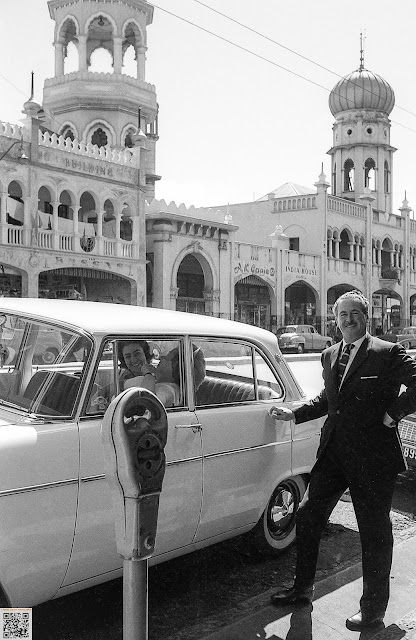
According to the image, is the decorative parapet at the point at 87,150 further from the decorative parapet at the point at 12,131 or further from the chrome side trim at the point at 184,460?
the chrome side trim at the point at 184,460

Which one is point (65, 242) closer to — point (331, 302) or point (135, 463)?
point (331, 302)

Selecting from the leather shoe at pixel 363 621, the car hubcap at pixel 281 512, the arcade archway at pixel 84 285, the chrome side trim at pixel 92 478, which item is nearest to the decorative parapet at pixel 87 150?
the arcade archway at pixel 84 285

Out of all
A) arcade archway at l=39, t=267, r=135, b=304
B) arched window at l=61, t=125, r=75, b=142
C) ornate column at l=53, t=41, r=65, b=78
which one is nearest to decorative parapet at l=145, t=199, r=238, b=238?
arcade archway at l=39, t=267, r=135, b=304

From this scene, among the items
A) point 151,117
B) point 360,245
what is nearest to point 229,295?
point 151,117

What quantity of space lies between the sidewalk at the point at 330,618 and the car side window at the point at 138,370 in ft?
4.21

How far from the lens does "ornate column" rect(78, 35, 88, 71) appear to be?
109 ft

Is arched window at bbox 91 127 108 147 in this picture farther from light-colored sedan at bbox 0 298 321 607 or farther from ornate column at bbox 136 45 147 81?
light-colored sedan at bbox 0 298 321 607

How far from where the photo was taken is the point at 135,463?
220 centimetres

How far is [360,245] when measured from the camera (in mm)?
44562

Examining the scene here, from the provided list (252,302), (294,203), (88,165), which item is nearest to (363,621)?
(88,165)

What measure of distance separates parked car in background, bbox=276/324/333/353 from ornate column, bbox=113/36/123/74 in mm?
15202

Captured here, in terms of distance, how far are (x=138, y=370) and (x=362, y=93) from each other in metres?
45.5

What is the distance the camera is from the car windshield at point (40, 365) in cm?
361

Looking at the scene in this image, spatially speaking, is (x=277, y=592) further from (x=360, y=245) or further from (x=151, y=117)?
(x=360, y=245)
